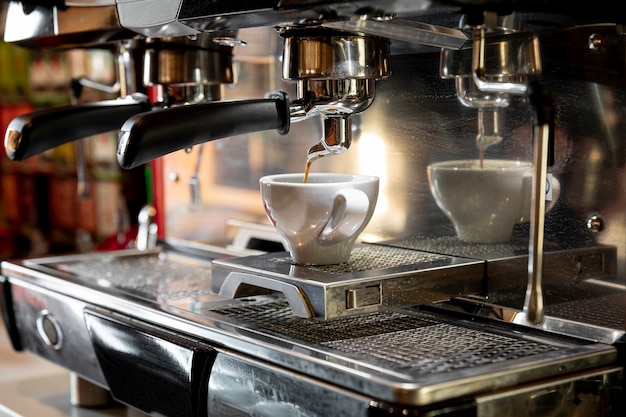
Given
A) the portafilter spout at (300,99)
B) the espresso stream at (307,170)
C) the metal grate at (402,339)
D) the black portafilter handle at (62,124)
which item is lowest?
the metal grate at (402,339)

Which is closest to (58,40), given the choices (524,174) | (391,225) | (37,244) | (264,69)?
(264,69)

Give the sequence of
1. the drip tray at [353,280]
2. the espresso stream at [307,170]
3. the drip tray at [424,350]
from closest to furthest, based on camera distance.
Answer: the drip tray at [424,350], the drip tray at [353,280], the espresso stream at [307,170]

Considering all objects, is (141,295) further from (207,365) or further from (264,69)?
(264,69)

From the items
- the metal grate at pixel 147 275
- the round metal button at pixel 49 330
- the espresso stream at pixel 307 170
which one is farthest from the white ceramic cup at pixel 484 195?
the round metal button at pixel 49 330

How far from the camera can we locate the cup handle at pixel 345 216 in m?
0.78

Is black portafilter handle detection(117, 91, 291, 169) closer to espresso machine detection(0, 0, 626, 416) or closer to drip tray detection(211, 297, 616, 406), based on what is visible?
espresso machine detection(0, 0, 626, 416)

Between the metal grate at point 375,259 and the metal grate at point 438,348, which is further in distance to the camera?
the metal grate at point 375,259

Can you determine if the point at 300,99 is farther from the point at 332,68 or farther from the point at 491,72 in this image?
the point at 491,72

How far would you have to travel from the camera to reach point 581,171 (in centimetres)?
76

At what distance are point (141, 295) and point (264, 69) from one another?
34cm

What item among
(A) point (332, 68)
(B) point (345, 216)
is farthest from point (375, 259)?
(A) point (332, 68)

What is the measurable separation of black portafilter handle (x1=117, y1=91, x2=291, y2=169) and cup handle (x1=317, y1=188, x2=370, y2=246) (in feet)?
0.26

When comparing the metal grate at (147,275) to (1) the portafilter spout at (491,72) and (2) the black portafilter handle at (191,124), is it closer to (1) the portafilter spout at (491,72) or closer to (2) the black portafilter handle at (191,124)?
(2) the black portafilter handle at (191,124)

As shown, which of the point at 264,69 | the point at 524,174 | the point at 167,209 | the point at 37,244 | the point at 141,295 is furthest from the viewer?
the point at 37,244
